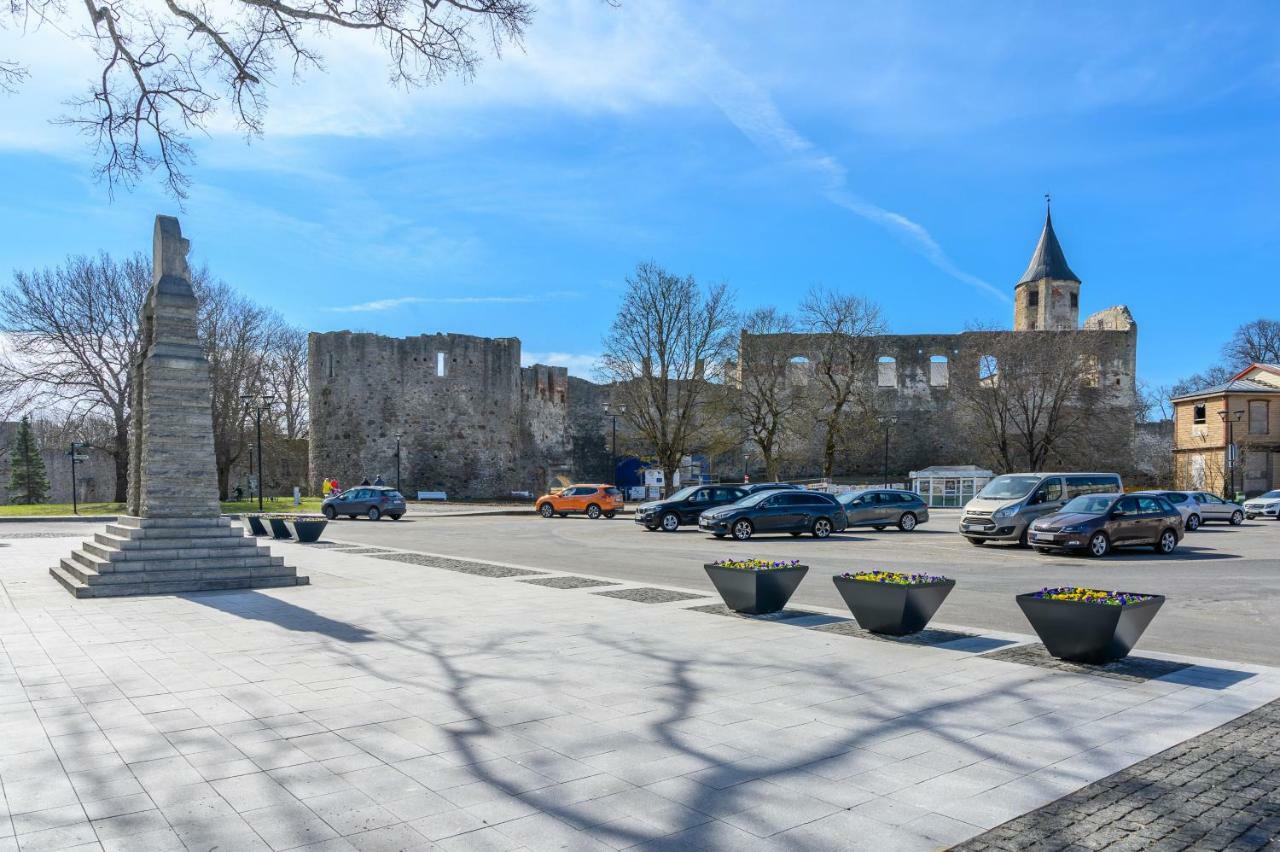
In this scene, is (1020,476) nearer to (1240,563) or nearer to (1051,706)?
(1240,563)

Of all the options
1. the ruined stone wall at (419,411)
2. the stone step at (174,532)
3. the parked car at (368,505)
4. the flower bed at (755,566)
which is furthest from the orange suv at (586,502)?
the flower bed at (755,566)

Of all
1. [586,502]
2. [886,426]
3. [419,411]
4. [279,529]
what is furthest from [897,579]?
[886,426]

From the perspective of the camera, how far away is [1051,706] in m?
6.01

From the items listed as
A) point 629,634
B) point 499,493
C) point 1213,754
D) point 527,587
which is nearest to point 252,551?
point 527,587

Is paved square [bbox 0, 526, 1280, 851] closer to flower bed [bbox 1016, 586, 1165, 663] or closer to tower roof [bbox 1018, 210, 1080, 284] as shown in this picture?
flower bed [bbox 1016, 586, 1165, 663]

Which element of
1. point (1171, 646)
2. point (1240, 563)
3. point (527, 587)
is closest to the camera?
point (1171, 646)

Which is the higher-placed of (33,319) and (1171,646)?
(33,319)

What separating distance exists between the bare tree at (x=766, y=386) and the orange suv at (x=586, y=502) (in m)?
10.2

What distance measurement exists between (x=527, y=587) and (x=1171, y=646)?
25.4ft

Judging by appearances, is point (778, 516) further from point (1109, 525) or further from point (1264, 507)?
point (1264, 507)

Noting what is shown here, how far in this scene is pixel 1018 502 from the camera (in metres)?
20.4

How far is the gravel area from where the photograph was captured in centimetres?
693

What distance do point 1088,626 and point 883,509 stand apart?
20.3 meters

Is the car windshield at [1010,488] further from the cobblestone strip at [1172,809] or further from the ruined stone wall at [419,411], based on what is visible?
the ruined stone wall at [419,411]
